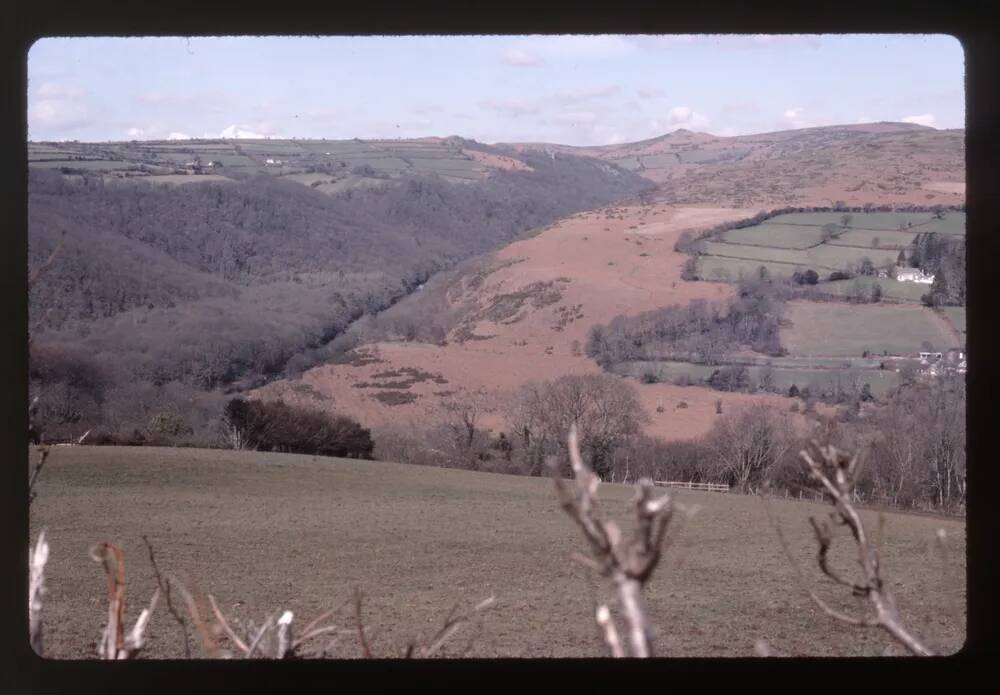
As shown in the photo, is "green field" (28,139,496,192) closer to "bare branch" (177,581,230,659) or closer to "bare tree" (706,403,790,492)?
"bare tree" (706,403,790,492)

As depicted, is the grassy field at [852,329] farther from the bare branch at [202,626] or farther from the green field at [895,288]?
the bare branch at [202,626]

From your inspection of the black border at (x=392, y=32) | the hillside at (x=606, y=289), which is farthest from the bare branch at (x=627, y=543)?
the hillside at (x=606, y=289)

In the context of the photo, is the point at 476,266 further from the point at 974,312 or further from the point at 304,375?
the point at 974,312

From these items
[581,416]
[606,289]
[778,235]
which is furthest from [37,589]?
[778,235]

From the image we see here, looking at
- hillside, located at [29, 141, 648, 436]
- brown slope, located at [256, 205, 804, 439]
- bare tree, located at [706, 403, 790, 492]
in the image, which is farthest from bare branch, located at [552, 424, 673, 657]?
hillside, located at [29, 141, 648, 436]

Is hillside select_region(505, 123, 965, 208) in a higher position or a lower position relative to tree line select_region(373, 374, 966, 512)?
higher

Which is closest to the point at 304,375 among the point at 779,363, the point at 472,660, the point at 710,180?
the point at 779,363

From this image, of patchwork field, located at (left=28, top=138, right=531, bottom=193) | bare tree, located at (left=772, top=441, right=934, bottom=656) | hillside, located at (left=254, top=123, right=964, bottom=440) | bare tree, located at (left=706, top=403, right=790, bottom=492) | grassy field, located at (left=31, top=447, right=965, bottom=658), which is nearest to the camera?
bare tree, located at (left=772, top=441, right=934, bottom=656)
